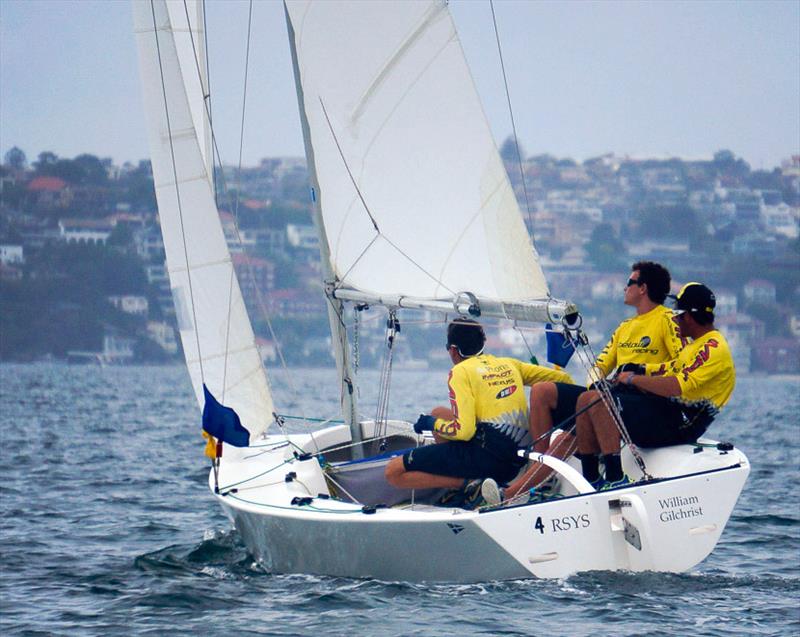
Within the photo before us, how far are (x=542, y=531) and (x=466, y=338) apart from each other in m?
1.21

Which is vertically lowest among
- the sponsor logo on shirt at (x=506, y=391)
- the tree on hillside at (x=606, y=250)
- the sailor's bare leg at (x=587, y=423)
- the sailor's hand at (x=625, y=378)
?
the sailor's bare leg at (x=587, y=423)

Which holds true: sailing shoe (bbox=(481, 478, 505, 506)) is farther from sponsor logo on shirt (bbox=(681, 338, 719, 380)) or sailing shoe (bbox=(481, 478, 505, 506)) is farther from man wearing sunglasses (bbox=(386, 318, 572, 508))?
sponsor logo on shirt (bbox=(681, 338, 719, 380))

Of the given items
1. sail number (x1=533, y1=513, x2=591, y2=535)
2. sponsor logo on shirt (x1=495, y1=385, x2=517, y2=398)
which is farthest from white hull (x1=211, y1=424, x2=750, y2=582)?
sponsor logo on shirt (x1=495, y1=385, x2=517, y2=398)

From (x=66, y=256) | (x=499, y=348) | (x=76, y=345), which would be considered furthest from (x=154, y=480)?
(x=66, y=256)

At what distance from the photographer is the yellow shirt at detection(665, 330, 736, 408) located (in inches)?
322

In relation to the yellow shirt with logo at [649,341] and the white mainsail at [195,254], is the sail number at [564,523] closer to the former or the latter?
the yellow shirt with logo at [649,341]

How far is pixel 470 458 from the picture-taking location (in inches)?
327

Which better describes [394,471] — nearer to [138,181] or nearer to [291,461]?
[291,461]

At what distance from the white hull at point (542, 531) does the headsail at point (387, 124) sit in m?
1.71

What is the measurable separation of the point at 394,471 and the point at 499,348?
95.9 metres

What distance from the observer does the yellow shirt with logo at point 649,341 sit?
28.0ft

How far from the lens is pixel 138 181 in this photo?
132m

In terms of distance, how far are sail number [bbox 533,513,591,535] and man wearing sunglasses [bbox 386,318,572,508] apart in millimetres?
694

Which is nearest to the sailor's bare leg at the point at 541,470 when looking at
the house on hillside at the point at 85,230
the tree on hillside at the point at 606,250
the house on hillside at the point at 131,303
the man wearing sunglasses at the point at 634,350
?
the man wearing sunglasses at the point at 634,350
